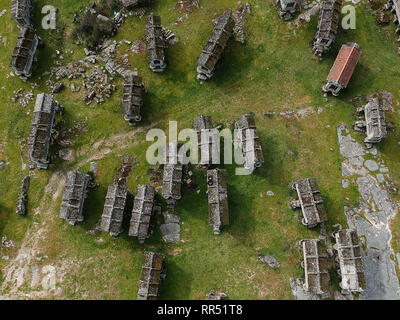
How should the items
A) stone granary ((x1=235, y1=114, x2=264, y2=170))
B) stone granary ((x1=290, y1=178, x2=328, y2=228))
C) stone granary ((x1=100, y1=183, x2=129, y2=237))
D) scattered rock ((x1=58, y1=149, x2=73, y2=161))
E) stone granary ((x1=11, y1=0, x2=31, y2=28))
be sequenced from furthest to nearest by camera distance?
stone granary ((x1=11, y1=0, x2=31, y2=28)) → scattered rock ((x1=58, y1=149, x2=73, y2=161)) → stone granary ((x1=235, y1=114, x2=264, y2=170)) → stone granary ((x1=100, y1=183, x2=129, y2=237)) → stone granary ((x1=290, y1=178, x2=328, y2=228))

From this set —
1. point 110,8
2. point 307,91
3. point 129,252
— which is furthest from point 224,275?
point 110,8

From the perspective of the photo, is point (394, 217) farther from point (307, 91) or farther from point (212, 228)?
point (212, 228)

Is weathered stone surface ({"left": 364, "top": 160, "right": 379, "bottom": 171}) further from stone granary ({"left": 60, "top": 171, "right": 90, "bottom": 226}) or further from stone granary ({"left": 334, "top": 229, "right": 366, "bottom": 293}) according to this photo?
stone granary ({"left": 60, "top": 171, "right": 90, "bottom": 226})

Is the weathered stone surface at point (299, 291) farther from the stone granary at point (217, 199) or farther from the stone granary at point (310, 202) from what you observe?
the stone granary at point (217, 199)

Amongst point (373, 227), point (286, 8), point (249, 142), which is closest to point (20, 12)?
point (286, 8)

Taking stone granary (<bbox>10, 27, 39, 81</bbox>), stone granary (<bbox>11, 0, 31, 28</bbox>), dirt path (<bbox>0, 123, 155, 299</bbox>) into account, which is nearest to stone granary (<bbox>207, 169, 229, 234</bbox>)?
dirt path (<bbox>0, 123, 155, 299</bbox>)

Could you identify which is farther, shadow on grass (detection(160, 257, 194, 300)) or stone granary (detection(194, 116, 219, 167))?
stone granary (detection(194, 116, 219, 167))
